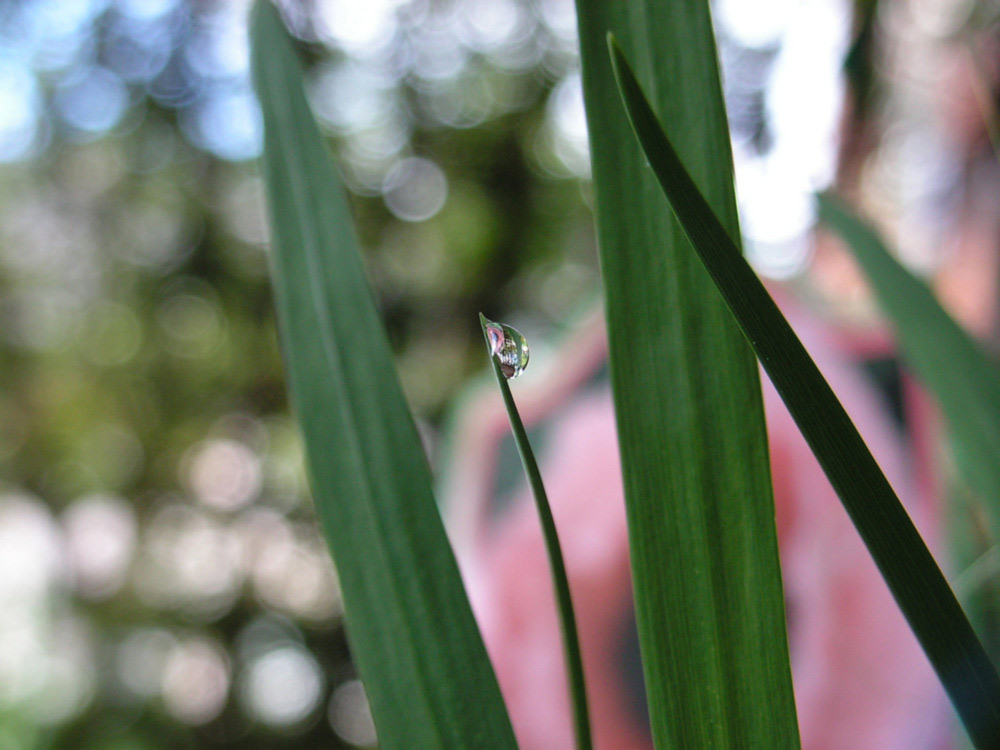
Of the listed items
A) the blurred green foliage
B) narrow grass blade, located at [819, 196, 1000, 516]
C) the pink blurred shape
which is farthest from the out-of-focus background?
narrow grass blade, located at [819, 196, 1000, 516]

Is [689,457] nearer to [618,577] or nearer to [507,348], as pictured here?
[507,348]

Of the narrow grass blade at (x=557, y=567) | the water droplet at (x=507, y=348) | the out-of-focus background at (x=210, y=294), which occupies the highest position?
the out-of-focus background at (x=210, y=294)

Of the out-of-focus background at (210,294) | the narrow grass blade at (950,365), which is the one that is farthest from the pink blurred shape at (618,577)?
the out-of-focus background at (210,294)

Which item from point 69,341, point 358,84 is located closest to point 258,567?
point 69,341

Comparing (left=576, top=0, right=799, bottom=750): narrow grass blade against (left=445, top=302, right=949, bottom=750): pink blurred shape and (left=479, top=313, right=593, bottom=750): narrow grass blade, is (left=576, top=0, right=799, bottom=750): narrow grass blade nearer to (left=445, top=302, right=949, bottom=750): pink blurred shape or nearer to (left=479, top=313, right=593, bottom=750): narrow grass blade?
(left=479, top=313, right=593, bottom=750): narrow grass blade

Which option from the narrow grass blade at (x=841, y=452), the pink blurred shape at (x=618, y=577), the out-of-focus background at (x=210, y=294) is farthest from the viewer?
the out-of-focus background at (x=210, y=294)

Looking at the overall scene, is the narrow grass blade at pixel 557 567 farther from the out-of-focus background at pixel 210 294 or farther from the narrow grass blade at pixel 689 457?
the out-of-focus background at pixel 210 294

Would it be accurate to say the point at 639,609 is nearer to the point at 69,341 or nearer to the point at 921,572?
the point at 921,572
